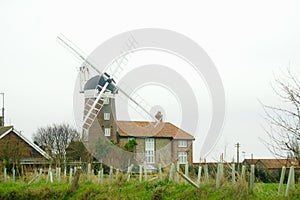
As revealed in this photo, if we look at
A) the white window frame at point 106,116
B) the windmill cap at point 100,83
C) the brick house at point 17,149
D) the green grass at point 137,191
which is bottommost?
the green grass at point 137,191

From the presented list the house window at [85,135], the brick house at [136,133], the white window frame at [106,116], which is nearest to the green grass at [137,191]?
the house window at [85,135]

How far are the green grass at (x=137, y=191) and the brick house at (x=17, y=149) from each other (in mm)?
10467

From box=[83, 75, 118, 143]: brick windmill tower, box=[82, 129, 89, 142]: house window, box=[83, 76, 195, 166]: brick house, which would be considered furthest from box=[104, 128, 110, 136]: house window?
box=[82, 129, 89, 142]: house window

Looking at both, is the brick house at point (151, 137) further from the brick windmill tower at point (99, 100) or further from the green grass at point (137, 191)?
the green grass at point (137, 191)

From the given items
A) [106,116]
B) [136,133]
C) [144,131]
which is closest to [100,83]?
[106,116]

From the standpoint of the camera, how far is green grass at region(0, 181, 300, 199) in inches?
487

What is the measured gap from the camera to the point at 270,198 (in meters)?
11.3

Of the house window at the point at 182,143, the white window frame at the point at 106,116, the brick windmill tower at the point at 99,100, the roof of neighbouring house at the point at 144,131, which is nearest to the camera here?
the brick windmill tower at the point at 99,100

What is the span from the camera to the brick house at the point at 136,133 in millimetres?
43500

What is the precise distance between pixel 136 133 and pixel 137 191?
34311 mm

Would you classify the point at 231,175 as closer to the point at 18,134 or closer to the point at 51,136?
the point at 18,134

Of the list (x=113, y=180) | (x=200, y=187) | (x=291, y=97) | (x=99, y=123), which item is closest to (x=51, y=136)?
(x=99, y=123)

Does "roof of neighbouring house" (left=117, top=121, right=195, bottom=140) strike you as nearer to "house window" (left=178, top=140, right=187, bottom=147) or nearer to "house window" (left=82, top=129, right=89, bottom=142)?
"house window" (left=178, top=140, right=187, bottom=147)

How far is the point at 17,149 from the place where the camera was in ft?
112
